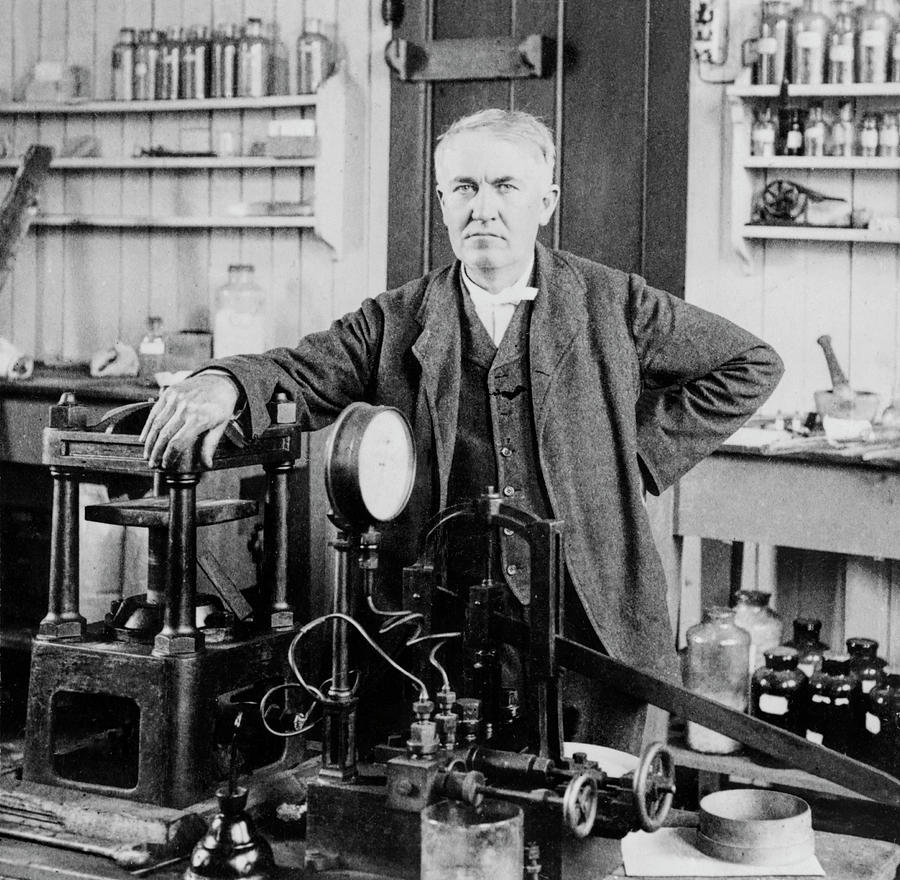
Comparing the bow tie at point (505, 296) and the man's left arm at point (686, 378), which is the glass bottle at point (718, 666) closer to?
the man's left arm at point (686, 378)

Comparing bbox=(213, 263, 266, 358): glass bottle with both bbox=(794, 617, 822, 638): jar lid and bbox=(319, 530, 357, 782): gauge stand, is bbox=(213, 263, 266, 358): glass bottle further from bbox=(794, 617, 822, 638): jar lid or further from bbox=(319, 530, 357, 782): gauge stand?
bbox=(319, 530, 357, 782): gauge stand

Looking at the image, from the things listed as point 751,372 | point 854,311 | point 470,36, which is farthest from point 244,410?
point 470,36

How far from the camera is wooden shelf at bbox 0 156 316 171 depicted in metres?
4.87

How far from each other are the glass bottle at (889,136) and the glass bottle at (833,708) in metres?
1.52

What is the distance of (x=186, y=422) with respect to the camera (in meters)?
1.78

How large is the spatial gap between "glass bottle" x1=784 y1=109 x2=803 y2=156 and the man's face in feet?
6.09

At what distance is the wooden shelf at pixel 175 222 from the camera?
16.0 feet

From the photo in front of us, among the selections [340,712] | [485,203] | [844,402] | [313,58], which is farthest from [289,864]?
[313,58]

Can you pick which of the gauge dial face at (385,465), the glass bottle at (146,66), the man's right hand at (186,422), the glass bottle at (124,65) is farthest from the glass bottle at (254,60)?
the gauge dial face at (385,465)

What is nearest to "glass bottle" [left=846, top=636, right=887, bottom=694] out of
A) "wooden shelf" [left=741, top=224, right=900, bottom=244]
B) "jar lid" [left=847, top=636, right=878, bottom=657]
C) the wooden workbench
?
"jar lid" [left=847, top=636, right=878, bottom=657]

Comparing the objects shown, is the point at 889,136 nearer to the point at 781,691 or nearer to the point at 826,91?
the point at 826,91

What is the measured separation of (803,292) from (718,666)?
4.35 ft

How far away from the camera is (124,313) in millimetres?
5375

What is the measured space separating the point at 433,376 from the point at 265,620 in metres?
0.58
